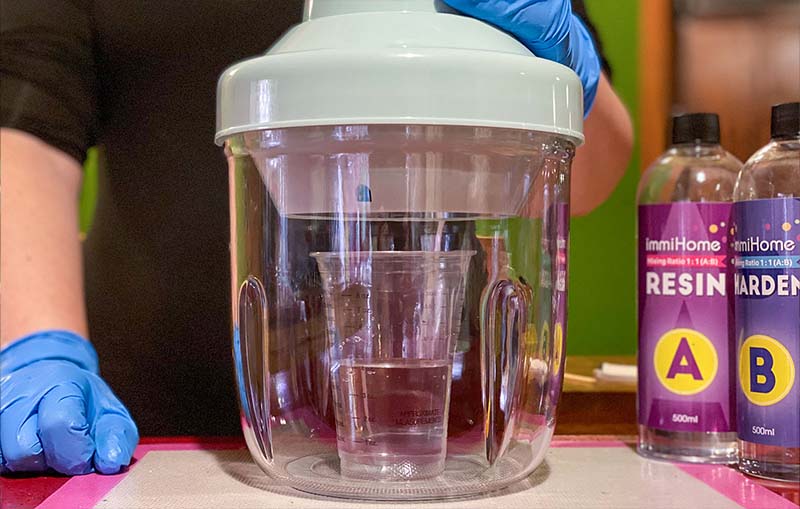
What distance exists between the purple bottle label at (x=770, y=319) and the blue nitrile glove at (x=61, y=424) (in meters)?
0.42

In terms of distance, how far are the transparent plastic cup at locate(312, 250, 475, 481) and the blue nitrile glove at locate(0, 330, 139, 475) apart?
156mm

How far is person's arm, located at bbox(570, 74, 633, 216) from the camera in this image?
35.9 inches

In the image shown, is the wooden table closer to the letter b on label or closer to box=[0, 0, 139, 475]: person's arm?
the letter b on label

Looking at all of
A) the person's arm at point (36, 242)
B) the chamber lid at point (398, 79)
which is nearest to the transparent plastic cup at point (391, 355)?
the chamber lid at point (398, 79)

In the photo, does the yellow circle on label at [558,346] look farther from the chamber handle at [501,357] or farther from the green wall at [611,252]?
the green wall at [611,252]

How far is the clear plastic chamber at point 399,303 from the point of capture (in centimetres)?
53

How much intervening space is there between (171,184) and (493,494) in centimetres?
54

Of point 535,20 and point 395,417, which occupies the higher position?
point 535,20

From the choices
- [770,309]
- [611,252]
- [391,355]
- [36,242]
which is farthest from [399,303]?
[611,252]

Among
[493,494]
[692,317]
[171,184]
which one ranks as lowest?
[493,494]

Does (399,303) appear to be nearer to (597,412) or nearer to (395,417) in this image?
Answer: (395,417)

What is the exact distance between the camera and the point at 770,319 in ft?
1.90

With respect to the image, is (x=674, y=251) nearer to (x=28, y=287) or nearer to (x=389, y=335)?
(x=389, y=335)

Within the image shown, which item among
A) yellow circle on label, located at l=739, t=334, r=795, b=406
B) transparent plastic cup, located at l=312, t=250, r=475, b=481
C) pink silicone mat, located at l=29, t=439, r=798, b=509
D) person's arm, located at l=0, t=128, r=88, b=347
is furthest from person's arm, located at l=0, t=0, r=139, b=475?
yellow circle on label, located at l=739, t=334, r=795, b=406
